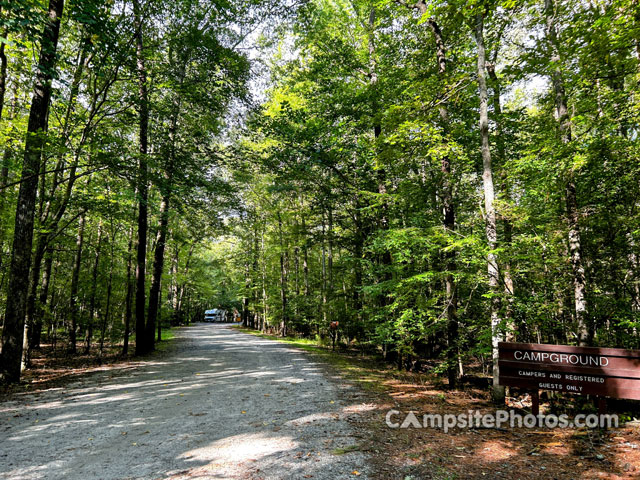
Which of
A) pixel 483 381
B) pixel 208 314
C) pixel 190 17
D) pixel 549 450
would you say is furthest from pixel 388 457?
pixel 208 314

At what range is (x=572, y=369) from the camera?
16.8 ft

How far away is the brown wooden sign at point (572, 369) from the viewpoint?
4707 millimetres

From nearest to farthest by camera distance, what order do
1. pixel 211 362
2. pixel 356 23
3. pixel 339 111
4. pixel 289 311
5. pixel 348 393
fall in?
pixel 348 393
pixel 211 362
pixel 339 111
pixel 356 23
pixel 289 311

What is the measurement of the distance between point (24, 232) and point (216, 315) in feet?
177

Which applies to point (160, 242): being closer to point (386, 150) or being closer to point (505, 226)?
point (386, 150)

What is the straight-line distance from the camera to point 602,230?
7078 mm

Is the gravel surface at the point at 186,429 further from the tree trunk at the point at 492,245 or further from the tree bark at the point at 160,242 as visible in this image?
the tree bark at the point at 160,242

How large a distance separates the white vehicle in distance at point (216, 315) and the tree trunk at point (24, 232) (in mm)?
49044

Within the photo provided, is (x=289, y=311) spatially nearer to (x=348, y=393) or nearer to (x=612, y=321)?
(x=348, y=393)

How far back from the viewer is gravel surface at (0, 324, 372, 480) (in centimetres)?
359

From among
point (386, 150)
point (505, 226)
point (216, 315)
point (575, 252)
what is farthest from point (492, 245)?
point (216, 315)

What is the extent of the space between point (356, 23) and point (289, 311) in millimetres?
17356

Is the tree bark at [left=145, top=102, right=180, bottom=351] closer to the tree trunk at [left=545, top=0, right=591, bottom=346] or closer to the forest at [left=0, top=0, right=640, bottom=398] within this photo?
the forest at [left=0, top=0, right=640, bottom=398]

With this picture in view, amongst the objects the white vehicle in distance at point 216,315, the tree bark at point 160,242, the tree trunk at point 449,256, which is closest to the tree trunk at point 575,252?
the tree trunk at point 449,256
